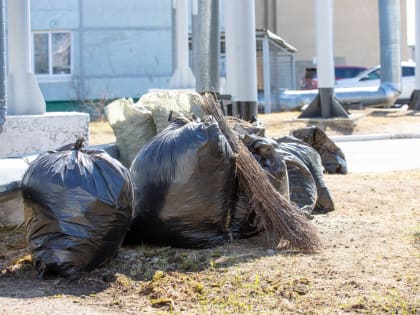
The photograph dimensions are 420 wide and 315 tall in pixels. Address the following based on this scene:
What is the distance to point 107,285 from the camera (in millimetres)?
4312

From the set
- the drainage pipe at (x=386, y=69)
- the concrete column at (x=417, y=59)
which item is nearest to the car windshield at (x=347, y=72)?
the drainage pipe at (x=386, y=69)

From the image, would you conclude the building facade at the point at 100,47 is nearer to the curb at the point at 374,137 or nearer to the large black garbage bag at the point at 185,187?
the curb at the point at 374,137

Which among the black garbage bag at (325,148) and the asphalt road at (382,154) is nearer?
the black garbage bag at (325,148)

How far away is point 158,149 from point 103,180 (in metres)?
0.69

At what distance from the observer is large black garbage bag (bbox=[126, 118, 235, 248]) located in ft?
16.3

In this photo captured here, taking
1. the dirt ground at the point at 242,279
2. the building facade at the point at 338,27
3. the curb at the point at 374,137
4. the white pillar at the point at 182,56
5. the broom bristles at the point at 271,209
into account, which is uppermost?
the building facade at the point at 338,27

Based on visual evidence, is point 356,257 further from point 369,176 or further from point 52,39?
point 52,39

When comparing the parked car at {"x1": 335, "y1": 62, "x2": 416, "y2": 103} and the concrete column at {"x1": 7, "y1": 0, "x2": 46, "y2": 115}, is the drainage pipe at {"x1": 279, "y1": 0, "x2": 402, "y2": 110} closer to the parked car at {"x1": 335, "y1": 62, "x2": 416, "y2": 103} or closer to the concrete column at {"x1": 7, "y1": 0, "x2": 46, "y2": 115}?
the parked car at {"x1": 335, "y1": 62, "x2": 416, "y2": 103}

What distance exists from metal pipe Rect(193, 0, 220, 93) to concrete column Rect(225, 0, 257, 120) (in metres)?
2.34

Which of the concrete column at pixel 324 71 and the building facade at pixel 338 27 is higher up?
the building facade at pixel 338 27

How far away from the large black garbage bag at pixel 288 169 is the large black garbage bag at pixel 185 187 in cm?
51

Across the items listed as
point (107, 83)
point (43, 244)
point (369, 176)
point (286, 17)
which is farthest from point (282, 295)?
point (286, 17)

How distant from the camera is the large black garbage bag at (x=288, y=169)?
5.59m

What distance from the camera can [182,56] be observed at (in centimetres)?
1497
